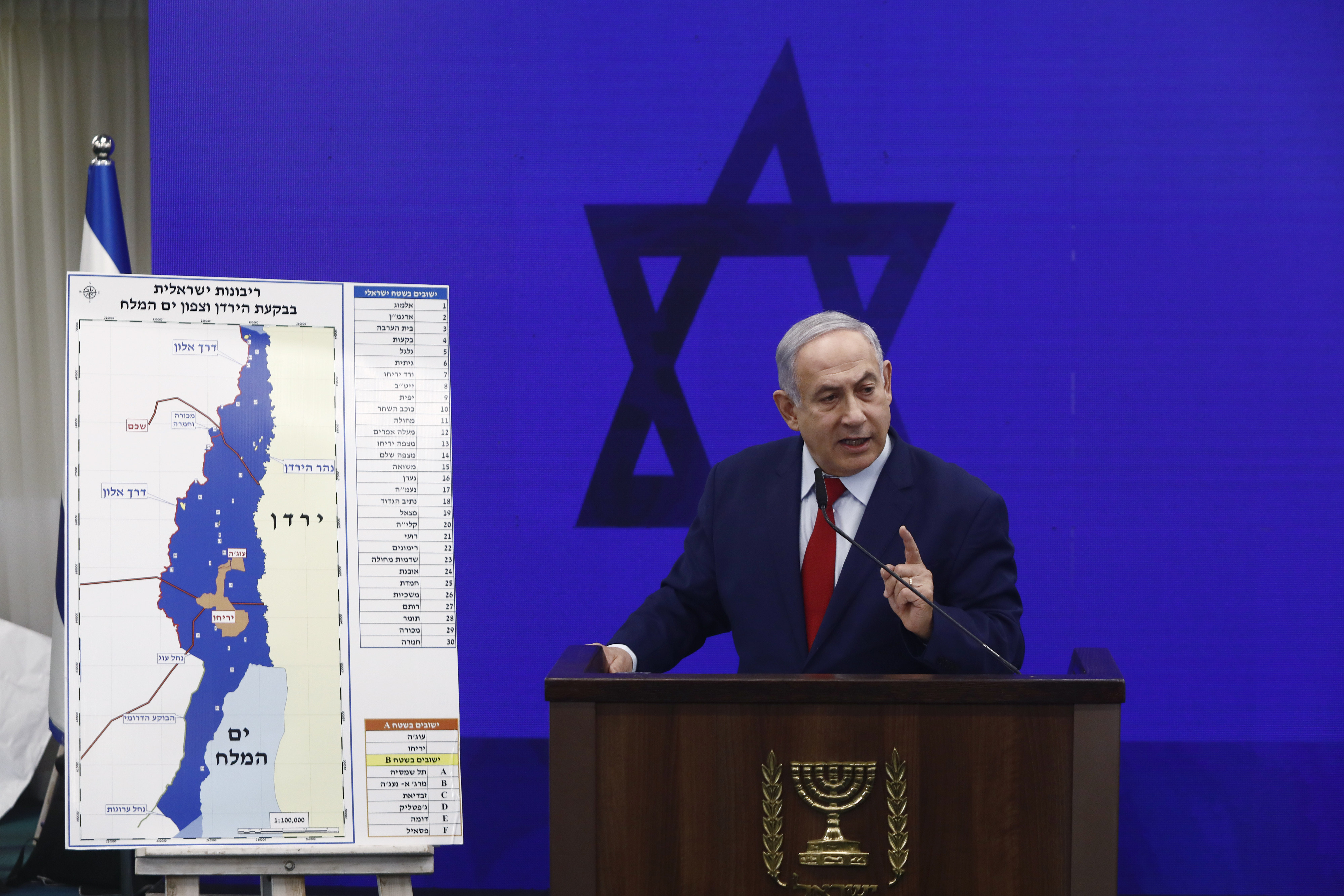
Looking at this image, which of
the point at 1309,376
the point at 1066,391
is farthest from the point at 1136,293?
the point at 1309,376

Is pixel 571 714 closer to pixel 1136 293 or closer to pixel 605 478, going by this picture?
pixel 605 478

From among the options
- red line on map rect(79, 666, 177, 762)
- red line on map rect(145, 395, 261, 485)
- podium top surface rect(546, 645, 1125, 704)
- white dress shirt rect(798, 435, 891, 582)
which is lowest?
red line on map rect(79, 666, 177, 762)

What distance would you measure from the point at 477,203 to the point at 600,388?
0.62m

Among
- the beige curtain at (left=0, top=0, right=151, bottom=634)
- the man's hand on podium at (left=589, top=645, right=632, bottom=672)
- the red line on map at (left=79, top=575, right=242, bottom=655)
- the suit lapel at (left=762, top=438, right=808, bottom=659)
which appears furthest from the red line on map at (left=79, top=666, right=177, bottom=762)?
the beige curtain at (left=0, top=0, right=151, bottom=634)

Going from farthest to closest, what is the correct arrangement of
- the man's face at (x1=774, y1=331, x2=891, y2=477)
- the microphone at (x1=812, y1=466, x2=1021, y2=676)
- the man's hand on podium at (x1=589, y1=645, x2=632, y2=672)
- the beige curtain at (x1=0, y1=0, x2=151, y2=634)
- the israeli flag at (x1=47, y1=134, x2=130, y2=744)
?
1. the beige curtain at (x1=0, y1=0, x2=151, y2=634)
2. the israeli flag at (x1=47, y1=134, x2=130, y2=744)
3. the man's face at (x1=774, y1=331, x2=891, y2=477)
4. the man's hand on podium at (x1=589, y1=645, x2=632, y2=672)
5. the microphone at (x1=812, y1=466, x2=1021, y2=676)

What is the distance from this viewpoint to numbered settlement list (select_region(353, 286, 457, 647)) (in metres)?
1.83

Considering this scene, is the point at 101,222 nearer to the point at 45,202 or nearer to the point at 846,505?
the point at 45,202

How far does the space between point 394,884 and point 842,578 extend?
94 centimetres

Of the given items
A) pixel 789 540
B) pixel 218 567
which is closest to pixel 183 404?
pixel 218 567

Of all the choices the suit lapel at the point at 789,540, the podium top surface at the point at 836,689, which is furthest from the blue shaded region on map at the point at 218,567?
the suit lapel at the point at 789,540

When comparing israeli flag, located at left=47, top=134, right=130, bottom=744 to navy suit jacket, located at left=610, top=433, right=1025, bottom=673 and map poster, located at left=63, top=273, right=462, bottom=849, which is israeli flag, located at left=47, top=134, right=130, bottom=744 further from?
navy suit jacket, located at left=610, top=433, right=1025, bottom=673

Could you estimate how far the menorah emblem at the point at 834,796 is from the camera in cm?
133

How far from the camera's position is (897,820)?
1.33 meters

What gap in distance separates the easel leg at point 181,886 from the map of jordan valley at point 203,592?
95 millimetres
